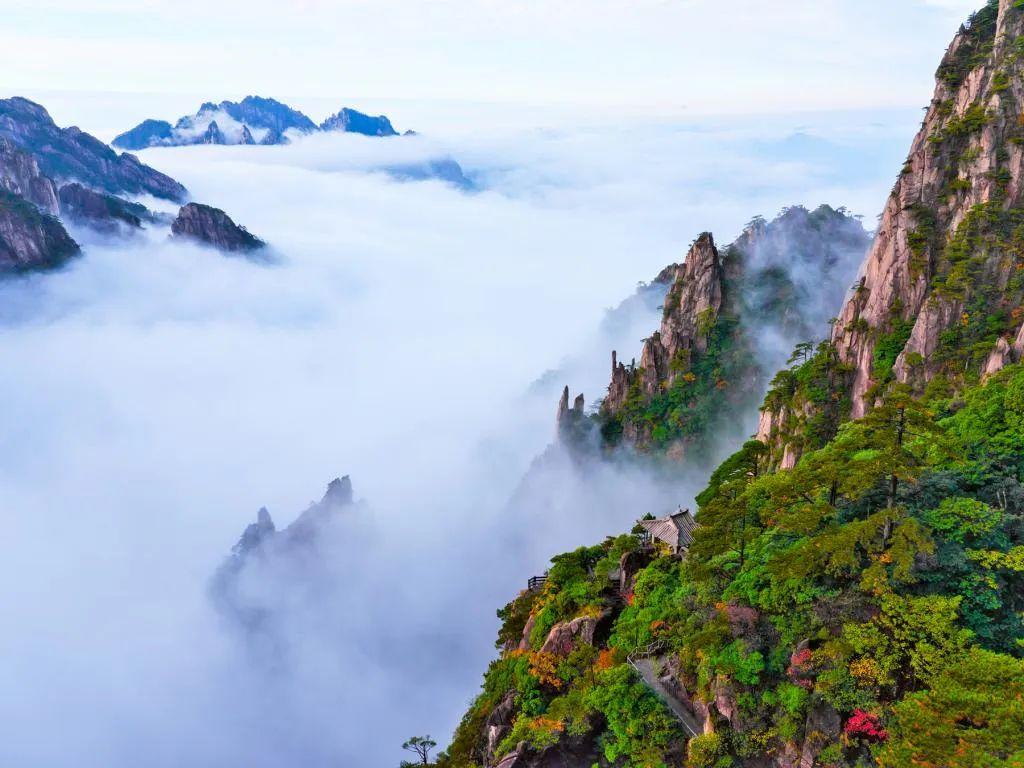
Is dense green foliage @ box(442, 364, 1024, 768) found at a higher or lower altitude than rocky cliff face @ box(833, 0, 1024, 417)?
lower

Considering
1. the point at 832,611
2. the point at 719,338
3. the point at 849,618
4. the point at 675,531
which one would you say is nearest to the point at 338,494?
the point at 719,338

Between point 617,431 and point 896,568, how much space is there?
2972 inches

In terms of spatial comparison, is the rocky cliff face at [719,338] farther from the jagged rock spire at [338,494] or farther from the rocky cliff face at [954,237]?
the jagged rock spire at [338,494]

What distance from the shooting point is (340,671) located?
100875 millimetres

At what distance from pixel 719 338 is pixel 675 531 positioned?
59.5 m

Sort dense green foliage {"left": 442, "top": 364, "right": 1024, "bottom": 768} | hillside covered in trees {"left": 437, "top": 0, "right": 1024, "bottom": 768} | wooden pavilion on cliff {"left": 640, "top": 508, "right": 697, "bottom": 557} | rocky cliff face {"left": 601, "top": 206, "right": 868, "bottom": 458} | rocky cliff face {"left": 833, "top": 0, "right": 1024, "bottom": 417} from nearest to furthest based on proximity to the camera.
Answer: dense green foliage {"left": 442, "top": 364, "right": 1024, "bottom": 768} < hillside covered in trees {"left": 437, "top": 0, "right": 1024, "bottom": 768} < wooden pavilion on cliff {"left": 640, "top": 508, "right": 697, "bottom": 557} < rocky cliff face {"left": 833, "top": 0, "right": 1024, "bottom": 417} < rocky cliff face {"left": 601, "top": 206, "right": 868, "bottom": 458}

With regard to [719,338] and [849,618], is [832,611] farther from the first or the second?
[719,338]

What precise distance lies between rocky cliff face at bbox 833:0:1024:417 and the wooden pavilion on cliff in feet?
67.6

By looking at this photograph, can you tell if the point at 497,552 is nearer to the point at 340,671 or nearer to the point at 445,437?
the point at 340,671

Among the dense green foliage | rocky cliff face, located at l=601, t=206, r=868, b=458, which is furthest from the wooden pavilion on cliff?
rocky cliff face, located at l=601, t=206, r=868, b=458

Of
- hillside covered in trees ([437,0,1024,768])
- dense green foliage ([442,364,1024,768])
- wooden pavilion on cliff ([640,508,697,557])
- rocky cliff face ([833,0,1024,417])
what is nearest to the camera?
dense green foliage ([442,364,1024,768])

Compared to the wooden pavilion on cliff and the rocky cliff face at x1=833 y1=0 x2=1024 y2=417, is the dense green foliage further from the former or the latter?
the rocky cliff face at x1=833 y1=0 x2=1024 y2=417

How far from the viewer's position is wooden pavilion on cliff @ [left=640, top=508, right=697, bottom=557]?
35.1 metres

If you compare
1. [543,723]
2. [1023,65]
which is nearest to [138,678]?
[543,723]
